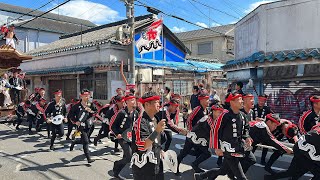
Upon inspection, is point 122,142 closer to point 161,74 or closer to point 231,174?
point 231,174

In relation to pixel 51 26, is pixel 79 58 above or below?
below

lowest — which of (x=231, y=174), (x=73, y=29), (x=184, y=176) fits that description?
(x=184, y=176)

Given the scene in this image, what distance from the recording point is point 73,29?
39.5 m

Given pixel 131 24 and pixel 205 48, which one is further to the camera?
pixel 205 48

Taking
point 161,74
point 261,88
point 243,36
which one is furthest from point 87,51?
point 261,88

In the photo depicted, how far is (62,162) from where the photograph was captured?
7270 millimetres

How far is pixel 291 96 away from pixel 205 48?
72.1 ft

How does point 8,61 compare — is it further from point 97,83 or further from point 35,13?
point 35,13

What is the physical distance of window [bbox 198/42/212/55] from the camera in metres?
30.4

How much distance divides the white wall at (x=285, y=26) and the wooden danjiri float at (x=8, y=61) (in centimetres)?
902

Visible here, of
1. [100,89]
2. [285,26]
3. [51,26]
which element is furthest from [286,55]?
[51,26]

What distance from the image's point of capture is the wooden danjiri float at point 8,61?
33.0 ft

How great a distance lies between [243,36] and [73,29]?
3289 cm

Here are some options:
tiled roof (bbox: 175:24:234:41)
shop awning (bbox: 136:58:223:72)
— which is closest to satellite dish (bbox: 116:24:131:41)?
shop awning (bbox: 136:58:223:72)
